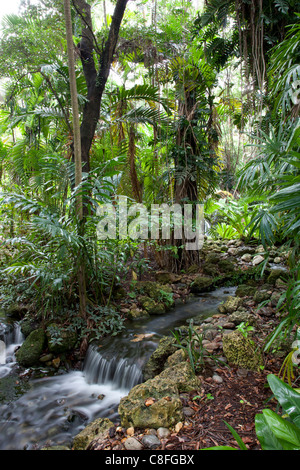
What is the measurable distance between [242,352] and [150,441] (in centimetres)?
92

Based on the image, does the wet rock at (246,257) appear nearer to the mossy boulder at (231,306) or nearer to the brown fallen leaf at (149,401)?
the mossy boulder at (231,306)

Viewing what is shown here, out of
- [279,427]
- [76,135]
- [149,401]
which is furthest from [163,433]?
[76,135]

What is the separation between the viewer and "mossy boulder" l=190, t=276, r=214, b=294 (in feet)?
13.9

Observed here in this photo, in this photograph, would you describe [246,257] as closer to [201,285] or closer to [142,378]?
[201,285]

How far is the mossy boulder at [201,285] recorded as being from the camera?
4.23 metres

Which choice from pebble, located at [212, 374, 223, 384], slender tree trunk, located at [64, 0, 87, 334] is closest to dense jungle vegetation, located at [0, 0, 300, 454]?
slender tree trunk, located at [64, 0, 87, 334]

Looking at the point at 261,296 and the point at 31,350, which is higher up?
the point at 261,296

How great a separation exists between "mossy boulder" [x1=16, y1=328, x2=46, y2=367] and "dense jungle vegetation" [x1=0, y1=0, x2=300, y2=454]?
8.4 inches

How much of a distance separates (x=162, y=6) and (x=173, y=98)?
54.8 inches

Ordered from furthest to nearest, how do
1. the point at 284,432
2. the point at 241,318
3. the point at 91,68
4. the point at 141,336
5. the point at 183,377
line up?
the point at 91,68, the point at 141,336, the point at 241,318, the point at 183,377, the point at 284,432

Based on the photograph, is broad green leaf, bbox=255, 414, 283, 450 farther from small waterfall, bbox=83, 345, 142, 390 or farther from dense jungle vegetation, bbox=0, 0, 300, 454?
small waterfall, bbox=83, 345, 142, 390

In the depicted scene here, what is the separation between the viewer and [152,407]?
5.51ft

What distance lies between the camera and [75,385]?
103 inches
